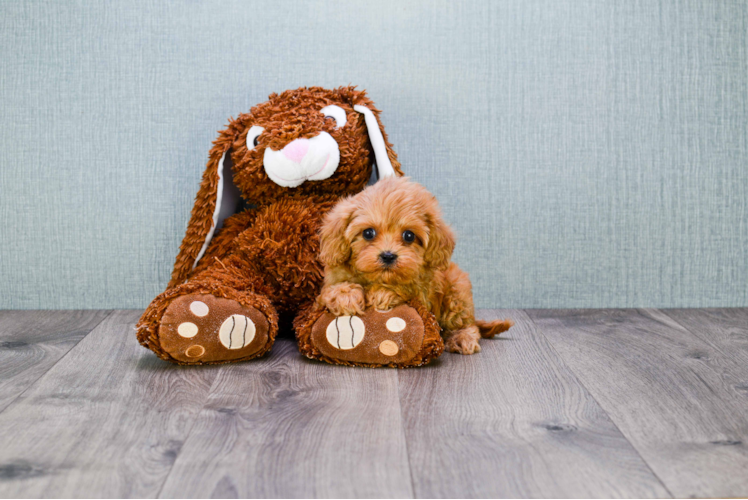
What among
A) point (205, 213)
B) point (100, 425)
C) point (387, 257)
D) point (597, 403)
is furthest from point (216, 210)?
point (597, 403)

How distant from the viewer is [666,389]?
1018 millimetres

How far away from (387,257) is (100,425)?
0.50 m

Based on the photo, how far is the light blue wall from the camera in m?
1.52

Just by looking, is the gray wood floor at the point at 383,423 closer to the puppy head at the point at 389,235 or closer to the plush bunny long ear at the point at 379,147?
the puppy head at the point at 389,235

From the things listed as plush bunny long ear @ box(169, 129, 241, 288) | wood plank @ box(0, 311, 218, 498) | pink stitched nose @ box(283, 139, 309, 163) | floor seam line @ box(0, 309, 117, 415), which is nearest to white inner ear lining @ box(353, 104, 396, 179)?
pink stitched nose @ box(283, 139, 309, 163)

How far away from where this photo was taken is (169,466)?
74cm

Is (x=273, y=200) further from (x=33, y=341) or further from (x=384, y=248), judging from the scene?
(x=33, y=341)

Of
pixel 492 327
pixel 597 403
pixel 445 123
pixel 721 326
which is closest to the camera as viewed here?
pixel 597 403

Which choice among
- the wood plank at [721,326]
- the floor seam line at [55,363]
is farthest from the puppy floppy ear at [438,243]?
the floor seam line at [55,363]

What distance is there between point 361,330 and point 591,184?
800 millimetres

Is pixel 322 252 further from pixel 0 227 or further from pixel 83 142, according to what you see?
pixel 0 227

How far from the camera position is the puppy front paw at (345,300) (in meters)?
1.10

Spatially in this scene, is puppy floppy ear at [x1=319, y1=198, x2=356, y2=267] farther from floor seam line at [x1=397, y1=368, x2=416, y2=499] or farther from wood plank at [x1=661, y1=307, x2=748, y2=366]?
wood plank at [x1=661, y1=307, x2=748, y2=366]

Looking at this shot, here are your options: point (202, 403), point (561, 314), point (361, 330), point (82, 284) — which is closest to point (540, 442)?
point (361, 330)
